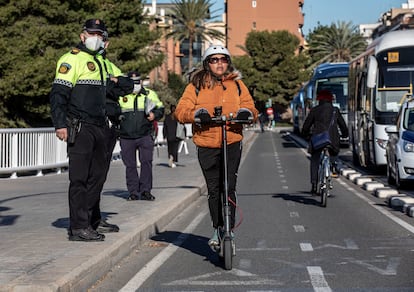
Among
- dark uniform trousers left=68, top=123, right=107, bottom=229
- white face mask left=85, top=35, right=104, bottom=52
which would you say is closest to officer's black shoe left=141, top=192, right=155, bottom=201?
dark uniform trousers left=68, top=123, right=107, bottom=229

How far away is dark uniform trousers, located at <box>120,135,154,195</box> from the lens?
566 inches

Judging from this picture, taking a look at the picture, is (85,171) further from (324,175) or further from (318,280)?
(324,175)

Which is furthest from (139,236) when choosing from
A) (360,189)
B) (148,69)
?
(148,69)

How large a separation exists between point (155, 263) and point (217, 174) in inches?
45.5

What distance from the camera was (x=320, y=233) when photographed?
11.2 metres

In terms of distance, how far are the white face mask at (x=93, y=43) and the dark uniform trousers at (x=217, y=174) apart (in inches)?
67.7

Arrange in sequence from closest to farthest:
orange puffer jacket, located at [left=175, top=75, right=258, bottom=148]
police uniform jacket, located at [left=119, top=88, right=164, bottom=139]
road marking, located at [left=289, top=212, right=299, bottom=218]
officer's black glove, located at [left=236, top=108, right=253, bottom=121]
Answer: officer's black glove, located at [left=236, top=108, right=253, bottom=121], orange puffer jacket, located at [left=175, top=75, right=258, bottom=148], road marking, located at [left=289, top=212, right=299, bottom=218], police uniform jacket, located at [left=119, top=88, right=164, bottom=139]

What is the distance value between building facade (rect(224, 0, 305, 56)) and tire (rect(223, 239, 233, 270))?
403 feet

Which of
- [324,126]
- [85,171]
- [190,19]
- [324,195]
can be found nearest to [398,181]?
[324,126]

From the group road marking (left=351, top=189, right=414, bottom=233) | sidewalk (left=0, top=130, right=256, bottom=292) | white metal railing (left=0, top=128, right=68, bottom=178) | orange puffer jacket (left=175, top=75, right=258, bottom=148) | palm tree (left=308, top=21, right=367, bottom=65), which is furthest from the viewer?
palm tree (left=308, top=21, right=367, bottom=65)

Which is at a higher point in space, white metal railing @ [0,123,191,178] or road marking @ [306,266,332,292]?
white metal railing @ [0,123,191,178]

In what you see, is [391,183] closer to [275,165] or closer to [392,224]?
[392,224]

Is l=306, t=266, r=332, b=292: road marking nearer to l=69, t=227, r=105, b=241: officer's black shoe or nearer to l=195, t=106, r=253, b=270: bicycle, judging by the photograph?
l=195, t=106, r=253, b=270: bicycle

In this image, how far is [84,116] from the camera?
916 centimetres
